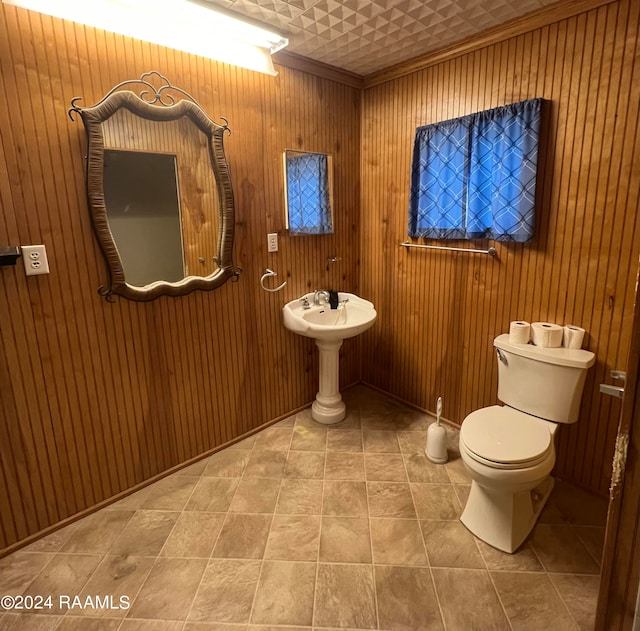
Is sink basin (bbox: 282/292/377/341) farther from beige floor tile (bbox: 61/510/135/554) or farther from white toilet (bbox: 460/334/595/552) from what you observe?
beige floor tile (bbox: 61/510/135/554)

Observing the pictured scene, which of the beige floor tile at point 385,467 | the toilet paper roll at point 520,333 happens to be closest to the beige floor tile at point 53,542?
the beige floor tile at point 385,467

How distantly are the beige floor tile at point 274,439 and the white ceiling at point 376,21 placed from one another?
239 cm

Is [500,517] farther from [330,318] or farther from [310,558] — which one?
[330,318]

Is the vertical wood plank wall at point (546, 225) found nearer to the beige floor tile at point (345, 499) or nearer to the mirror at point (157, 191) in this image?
the beige floor tile at point (345, 499)

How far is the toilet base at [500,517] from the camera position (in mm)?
1763

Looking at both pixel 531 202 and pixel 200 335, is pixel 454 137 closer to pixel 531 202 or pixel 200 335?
pixel 531 202

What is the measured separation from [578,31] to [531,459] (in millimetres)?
1954


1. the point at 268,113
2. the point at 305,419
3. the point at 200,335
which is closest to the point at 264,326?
the point at 200,335

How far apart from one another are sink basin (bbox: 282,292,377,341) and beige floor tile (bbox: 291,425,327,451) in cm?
68

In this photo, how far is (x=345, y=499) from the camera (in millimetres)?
2088

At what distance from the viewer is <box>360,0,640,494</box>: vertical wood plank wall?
1.81 m

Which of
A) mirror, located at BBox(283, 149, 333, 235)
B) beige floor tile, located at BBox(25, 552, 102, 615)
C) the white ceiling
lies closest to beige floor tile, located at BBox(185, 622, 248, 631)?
beige floor tile, located at BBox(25, 552, 102, 615)

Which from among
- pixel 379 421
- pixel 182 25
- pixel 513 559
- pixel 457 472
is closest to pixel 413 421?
pixel 379 421

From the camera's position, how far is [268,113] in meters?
2.39
